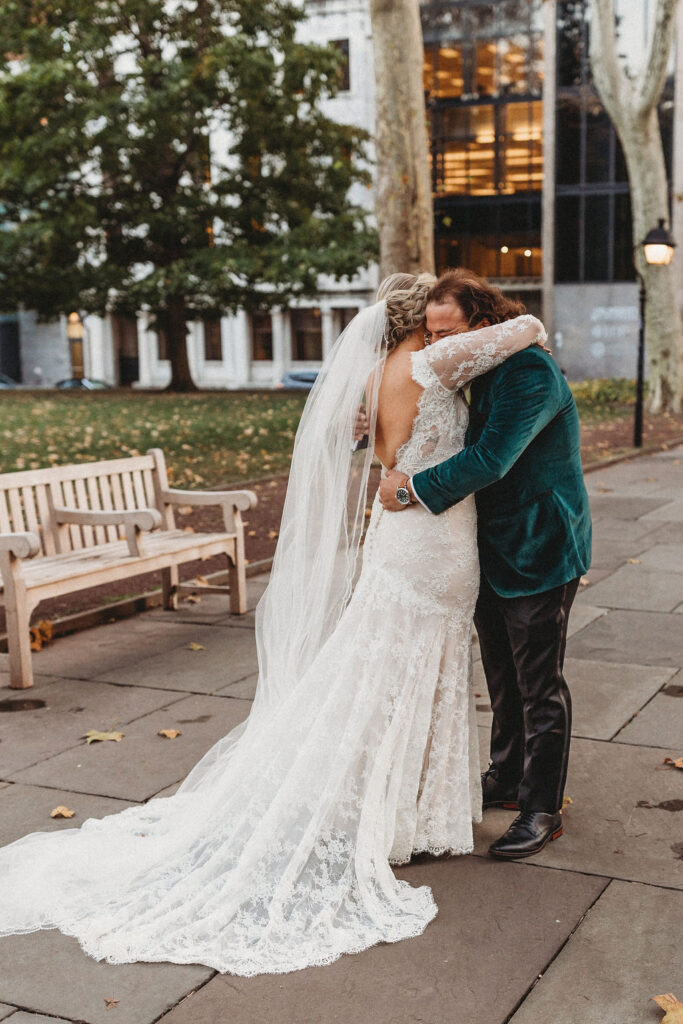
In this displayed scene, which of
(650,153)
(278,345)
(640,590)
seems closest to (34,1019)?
(640,590)

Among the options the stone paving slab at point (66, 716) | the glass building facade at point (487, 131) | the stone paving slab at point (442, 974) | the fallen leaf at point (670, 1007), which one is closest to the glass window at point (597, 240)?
the glass building facade at point (487, 131)

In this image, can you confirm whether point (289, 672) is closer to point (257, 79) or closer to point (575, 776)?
point (575, 776)

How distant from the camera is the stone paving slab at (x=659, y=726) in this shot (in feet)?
16.4

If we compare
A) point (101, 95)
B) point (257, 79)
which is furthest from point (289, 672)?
point (101, 95)

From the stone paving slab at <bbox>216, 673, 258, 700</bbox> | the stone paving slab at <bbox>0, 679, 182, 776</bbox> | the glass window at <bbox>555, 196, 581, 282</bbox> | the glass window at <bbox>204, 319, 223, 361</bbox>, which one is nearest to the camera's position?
the stone paving slab at <bbox>0, 679, 182, 776</bbox>

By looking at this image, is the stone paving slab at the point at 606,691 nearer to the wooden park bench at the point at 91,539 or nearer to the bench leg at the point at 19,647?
the wooden park bench at the point at 91,539

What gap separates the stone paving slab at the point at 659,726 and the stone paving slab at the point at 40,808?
2247 millimetres

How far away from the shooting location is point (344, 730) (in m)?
3.94

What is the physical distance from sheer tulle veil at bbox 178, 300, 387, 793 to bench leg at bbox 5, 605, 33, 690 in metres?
1.99

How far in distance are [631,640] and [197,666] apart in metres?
2.56

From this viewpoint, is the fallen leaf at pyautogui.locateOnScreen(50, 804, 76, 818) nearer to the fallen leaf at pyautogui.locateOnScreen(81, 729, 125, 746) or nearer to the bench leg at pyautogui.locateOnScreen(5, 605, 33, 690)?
the fallen leaf at pyautogui.locateOnScreen(81, 729, 125, 746)

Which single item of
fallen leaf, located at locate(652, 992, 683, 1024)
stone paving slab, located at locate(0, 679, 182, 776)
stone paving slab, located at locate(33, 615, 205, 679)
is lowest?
stone paving slab, located at locate(33, 615, 205, 679)

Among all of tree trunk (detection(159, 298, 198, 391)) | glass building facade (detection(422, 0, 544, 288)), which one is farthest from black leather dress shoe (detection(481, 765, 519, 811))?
glass building facade (detection(422, 0, 544, 288))

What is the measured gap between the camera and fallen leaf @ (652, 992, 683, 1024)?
9.33 feet
